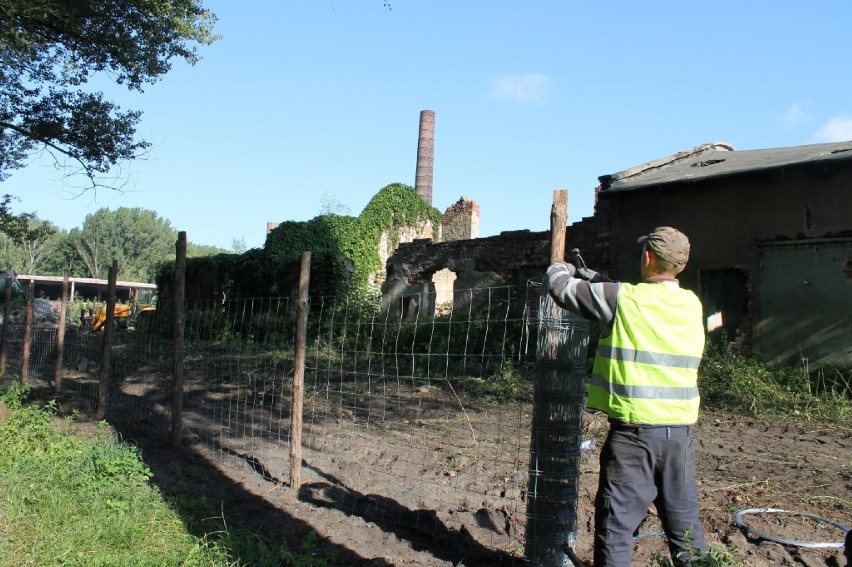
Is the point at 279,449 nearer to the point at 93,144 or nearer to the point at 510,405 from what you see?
the point at 510,405

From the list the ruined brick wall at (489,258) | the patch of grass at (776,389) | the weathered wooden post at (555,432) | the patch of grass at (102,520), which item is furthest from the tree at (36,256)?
the weathered wooden post at (555,432)

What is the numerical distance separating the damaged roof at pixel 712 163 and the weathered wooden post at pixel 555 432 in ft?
31.0

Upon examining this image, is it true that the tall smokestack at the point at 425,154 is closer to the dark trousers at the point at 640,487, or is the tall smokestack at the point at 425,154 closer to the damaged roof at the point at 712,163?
the damaged roof at the point at 712,163

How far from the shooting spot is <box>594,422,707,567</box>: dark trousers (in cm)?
305

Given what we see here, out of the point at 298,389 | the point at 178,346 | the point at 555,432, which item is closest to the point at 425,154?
the point at 178,346

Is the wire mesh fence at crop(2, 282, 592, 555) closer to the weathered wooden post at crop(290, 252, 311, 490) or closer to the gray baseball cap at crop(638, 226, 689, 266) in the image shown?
the weathered wooden post at crop(290, 252, 311, 490)

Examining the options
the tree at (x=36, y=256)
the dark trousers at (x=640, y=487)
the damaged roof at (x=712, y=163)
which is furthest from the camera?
the tree at (x=36, y=256)

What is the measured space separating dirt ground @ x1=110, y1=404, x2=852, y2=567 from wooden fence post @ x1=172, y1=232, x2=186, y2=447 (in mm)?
238

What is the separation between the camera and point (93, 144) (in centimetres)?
1554

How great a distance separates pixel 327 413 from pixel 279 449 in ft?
5.90

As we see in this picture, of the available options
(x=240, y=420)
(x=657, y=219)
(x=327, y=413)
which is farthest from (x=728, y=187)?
(x=240, y=420)

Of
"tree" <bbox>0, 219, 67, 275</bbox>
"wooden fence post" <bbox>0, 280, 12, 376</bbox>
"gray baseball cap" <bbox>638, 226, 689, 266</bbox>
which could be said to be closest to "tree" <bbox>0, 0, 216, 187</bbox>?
"wooden fence post" <bbox>0, 280, 12, 376</bbox>

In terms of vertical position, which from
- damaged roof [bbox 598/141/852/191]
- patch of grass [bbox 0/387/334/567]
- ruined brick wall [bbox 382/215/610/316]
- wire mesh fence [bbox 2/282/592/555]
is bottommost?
patch of grass [bbox 0/387/334/567]

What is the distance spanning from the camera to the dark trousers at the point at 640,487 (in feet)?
10.0
